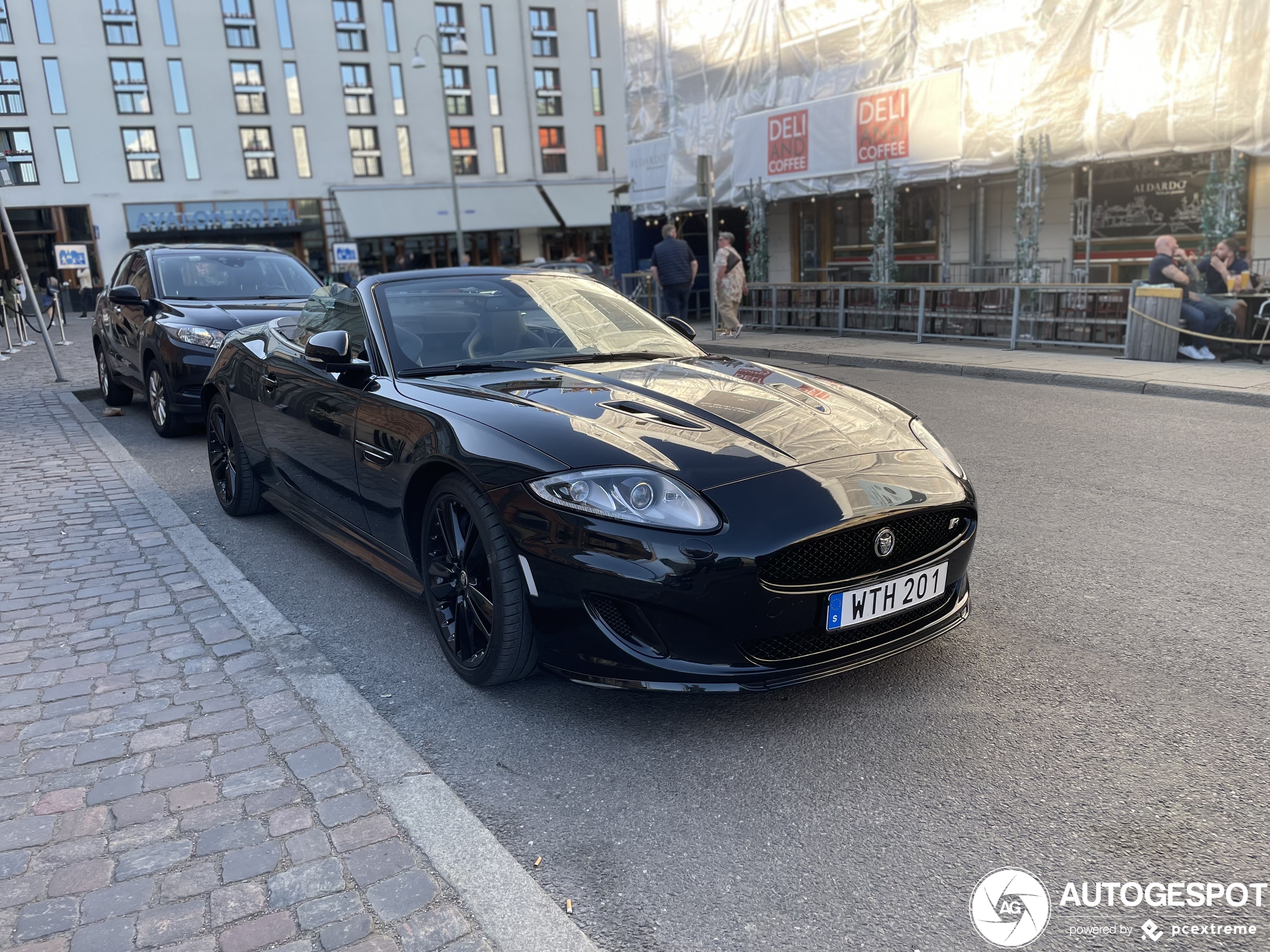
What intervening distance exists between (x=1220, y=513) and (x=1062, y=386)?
5571 millimetres

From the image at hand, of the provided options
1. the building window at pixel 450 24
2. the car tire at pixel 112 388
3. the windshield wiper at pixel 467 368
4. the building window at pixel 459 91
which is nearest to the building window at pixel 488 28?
the building window at pixel 450 24

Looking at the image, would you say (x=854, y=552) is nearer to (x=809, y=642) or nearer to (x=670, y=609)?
(x=809, y=642)

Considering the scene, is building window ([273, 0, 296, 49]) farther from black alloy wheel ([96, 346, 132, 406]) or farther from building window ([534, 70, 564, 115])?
black alloy wheel ([96, 346, 132, 406])

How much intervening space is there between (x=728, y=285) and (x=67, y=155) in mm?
38774

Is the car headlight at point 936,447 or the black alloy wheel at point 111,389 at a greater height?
the car headlight at point 936,447

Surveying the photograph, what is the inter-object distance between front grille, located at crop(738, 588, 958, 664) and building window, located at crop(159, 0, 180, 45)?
50.2 m

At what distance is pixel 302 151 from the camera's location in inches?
1807

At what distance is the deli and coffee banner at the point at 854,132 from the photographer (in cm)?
1652

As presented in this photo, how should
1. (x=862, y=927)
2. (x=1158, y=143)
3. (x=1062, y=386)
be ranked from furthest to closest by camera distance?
(x=1158, y=143) → (x=1062, y=386) → (x=862, y=927)

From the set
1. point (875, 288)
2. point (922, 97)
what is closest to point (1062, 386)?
point (875, 288)

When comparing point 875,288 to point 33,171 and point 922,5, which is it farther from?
point 33,171

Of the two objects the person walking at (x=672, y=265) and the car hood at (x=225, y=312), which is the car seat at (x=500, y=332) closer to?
the car hood at (x=225, y=312)

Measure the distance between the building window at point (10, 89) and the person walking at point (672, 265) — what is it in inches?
1515

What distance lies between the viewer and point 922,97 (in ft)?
54.9
